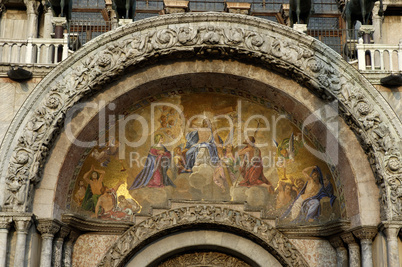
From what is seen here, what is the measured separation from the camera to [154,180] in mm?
12578

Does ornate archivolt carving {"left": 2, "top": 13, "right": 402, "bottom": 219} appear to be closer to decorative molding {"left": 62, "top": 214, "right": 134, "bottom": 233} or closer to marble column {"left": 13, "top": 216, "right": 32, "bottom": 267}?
marble column {"left": 13, "top": 216, "right": 32, "bottom": 267}

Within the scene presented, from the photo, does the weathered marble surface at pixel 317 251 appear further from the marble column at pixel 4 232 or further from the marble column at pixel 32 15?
the marble column at pixel 32 15

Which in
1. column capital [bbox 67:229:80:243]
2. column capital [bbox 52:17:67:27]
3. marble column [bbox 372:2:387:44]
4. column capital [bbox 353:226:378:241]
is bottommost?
column capital [bbox 353:226:378:241]

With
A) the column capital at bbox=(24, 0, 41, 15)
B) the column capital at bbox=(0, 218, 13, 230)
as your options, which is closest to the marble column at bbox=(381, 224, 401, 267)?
the column capital at bbox=(0, 218, 13, 230)

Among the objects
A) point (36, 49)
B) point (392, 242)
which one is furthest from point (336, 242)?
point (36, 49)

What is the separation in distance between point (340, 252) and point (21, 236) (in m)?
5.59

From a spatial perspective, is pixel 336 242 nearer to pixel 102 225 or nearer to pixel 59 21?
pixel 102 225

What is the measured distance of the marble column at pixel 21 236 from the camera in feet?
34.2

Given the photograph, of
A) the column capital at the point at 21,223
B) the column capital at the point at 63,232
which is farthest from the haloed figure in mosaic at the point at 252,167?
the column capital at the point at 21,223

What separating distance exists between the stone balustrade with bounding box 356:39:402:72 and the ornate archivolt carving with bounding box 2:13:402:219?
56 cm

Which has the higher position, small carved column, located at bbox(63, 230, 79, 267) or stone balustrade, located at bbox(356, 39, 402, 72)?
stone balustrade, located at bbox(356, 39, 402, 72)

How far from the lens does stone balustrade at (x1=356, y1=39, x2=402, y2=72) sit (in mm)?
11828

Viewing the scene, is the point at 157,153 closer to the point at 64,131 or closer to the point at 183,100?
the point at 183,100

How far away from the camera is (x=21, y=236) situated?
416 inches
